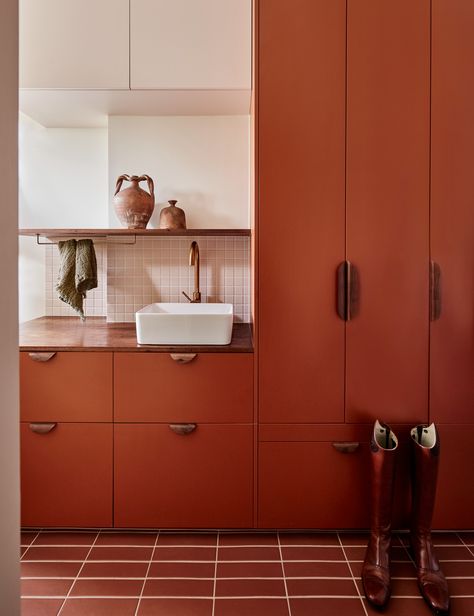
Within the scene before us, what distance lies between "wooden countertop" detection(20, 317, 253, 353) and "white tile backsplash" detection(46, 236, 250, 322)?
140 millimetres

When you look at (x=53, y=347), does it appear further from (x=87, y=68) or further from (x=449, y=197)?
(x=449, y=197)

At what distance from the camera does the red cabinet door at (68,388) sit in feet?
7.01

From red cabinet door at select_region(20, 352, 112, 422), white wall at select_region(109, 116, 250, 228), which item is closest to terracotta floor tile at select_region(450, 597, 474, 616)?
red cabinet door at select_region(20, 352, 112, 422)

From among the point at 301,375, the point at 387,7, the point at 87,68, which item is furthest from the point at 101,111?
the point at 301,375

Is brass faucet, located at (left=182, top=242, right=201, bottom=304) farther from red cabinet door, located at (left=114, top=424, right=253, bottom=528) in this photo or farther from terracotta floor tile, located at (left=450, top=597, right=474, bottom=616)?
terracotta floor tile, located at (left=450, top=597, right=474, bottom=616)

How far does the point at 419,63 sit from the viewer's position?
6.73 feet

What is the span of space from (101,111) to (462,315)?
1.98 metres

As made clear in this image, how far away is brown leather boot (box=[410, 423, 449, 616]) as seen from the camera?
6.09ft

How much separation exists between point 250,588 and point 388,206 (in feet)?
5.07

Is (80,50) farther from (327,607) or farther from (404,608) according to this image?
(404,608)

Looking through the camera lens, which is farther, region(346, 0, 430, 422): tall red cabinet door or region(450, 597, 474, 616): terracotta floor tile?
region(346, 0, 430, 422): tall red cabinet door

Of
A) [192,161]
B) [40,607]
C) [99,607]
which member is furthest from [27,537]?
[192,161]

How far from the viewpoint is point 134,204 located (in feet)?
8.31

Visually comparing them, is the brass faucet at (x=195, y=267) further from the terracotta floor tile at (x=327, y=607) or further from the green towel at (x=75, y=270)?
the terracotta floor tile at (x=327, y=607)
